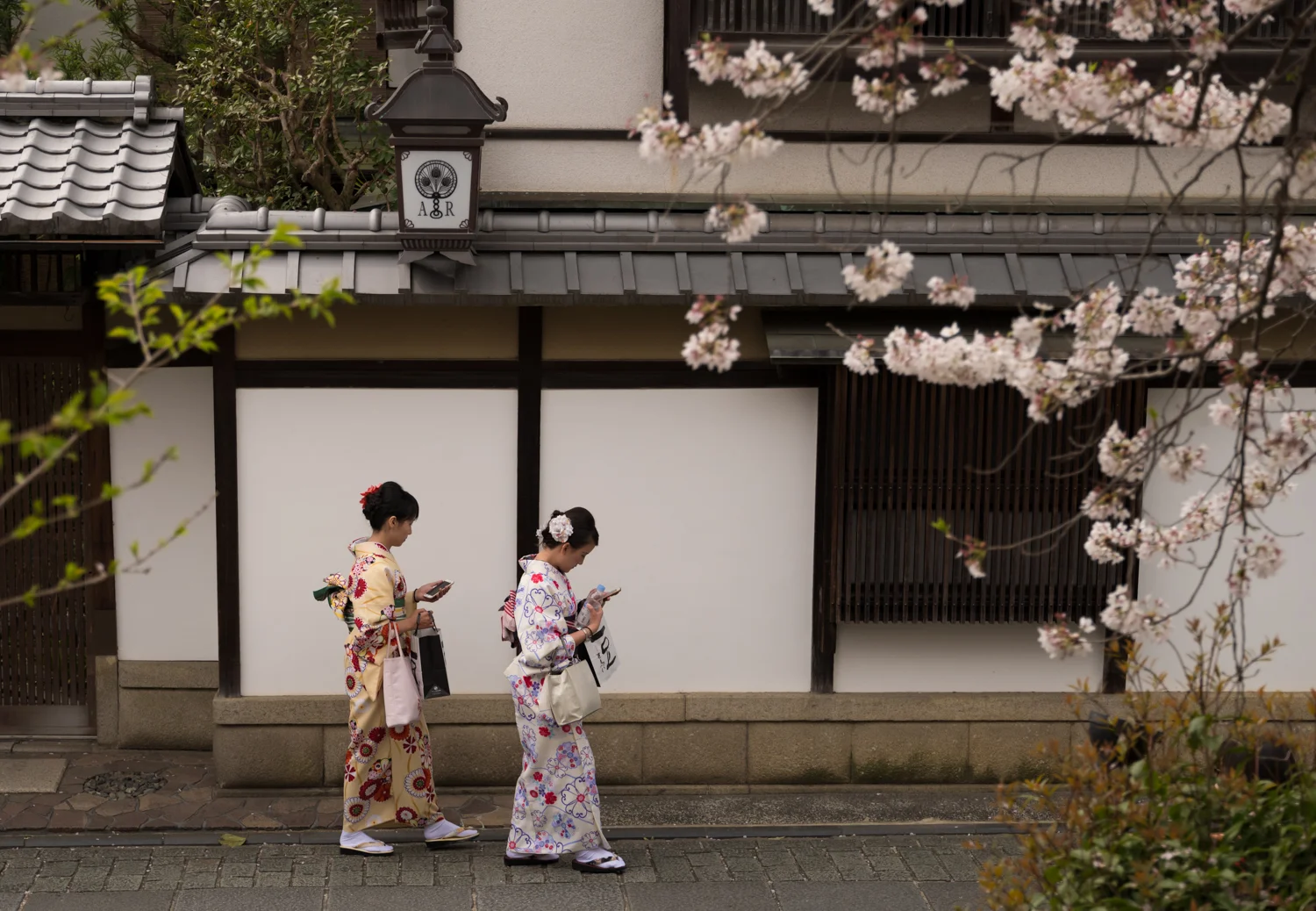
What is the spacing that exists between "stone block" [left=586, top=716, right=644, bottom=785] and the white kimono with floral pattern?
1006mm

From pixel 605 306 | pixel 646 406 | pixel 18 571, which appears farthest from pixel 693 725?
pixel 18 571

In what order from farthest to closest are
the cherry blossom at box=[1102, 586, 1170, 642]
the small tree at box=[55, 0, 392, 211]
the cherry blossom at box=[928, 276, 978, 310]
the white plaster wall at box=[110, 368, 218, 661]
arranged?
the small tree at box=[55, 0, 392, 211] → the white plaster wall at box=[110, 368, 218, 661] → the cherry blossom at box=[928, 276, 978, 310] → the cherry blossom at box=[1102, 586, 1170, 642]

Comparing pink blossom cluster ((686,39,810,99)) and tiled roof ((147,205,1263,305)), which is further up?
pink blossom cluster ((686,39,810,99))

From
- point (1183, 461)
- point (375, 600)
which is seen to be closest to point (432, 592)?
point (375, 600)

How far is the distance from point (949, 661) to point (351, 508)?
3.74 m

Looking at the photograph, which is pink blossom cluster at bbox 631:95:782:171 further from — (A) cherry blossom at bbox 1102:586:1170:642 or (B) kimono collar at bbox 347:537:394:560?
(B) kimono collar at bbox 347:537:394:560

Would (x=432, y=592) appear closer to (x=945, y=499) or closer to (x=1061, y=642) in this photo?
(x=945, y=499)

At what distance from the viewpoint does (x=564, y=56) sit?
852cm

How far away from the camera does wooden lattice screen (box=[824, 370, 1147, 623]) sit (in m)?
8.44

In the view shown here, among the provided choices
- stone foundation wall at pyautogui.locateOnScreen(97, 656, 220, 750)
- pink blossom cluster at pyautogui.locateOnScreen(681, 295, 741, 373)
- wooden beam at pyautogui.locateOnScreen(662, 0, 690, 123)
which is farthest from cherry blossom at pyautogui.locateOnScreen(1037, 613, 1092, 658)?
stone foundation wall at pyautogui.locateOnScreen(97, 656, 220, 750)

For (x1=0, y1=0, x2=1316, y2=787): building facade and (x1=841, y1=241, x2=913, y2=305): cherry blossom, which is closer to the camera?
(x1=841, y1=241, x2=913, y2=305): cherry blossom

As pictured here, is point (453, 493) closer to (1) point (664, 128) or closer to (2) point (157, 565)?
(2) point (157, 565)

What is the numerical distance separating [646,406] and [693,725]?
1.96 metres

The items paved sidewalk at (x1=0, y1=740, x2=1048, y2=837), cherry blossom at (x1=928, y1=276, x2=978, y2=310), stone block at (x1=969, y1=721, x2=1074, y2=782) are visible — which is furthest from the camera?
stone block at (x1=969, y1=721, x2=1074, y2=782)
